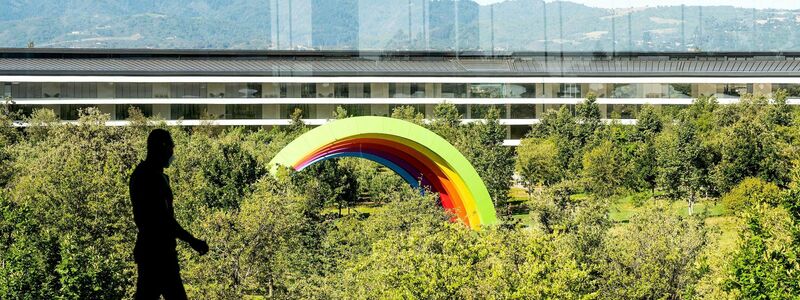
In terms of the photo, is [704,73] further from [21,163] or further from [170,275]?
[170,275]

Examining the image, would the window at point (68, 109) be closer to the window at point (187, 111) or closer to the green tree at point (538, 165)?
the window at point (187, 111)

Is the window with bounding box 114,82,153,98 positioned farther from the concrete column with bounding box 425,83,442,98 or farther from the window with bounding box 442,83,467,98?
the window with bounding box 442,83,467,98

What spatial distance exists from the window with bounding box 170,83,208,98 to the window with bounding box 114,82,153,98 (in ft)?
5.89

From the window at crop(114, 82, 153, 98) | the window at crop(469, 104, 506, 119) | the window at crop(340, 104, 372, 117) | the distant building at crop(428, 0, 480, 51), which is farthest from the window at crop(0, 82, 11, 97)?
the window at crop(469, 104, 506, 119)

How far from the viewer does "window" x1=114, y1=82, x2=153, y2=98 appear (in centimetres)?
8925

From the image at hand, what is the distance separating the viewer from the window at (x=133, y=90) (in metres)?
89.2

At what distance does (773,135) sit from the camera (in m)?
59.6

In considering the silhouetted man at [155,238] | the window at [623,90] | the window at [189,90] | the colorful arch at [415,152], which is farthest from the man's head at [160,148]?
the window at [623,90]

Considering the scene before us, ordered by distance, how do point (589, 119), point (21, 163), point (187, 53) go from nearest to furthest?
point (21, 163) → point (589, 119) → point (187, 53)

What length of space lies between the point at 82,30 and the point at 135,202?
6970 inches

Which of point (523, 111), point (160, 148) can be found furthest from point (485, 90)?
point (160, 148)

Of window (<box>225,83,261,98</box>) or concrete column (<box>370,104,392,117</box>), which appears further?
concrete column (<box>370,104,392,117</box>)

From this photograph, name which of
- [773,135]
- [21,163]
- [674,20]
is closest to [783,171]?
[773,135]

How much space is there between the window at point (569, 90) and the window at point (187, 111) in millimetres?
29597
